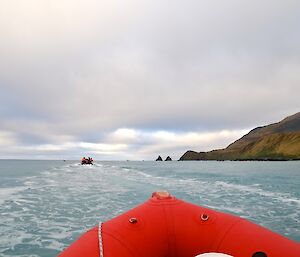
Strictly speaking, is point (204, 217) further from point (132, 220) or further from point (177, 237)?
point (132, 220)

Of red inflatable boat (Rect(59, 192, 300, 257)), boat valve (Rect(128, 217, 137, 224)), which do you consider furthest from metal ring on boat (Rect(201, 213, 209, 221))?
boat valve (Rect(128, 217, 137, 224))

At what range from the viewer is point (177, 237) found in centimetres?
396

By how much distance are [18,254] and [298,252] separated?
5.87 m

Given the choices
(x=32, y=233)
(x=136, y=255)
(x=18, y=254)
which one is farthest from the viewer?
(x=32, y=233)

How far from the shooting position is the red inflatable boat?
3.43 meters

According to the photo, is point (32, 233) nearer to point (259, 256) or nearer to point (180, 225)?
point (180, 225)

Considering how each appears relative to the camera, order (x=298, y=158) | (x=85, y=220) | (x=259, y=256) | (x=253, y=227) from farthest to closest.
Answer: (x=298, y=158) < (x=85, y=220) < (x=253, y=227) < (x=259, y=256)

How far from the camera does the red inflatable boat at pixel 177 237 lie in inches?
135

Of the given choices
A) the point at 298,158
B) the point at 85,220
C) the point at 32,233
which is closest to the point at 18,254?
the point at 32,233

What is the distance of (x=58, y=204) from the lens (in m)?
12.5

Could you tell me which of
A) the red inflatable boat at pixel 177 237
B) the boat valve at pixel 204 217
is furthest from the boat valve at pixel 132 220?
the boat valve at pixel 204 217

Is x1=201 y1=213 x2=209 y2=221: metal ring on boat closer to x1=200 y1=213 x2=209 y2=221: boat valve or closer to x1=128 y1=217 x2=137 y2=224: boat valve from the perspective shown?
x1=200 y1=213 x2=209 y2=221: boat valve

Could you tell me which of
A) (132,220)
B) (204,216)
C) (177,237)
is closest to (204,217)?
(204,216)

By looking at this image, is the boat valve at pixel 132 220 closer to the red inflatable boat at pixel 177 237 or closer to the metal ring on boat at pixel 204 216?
the red inflatable boat at pixel 177 237
